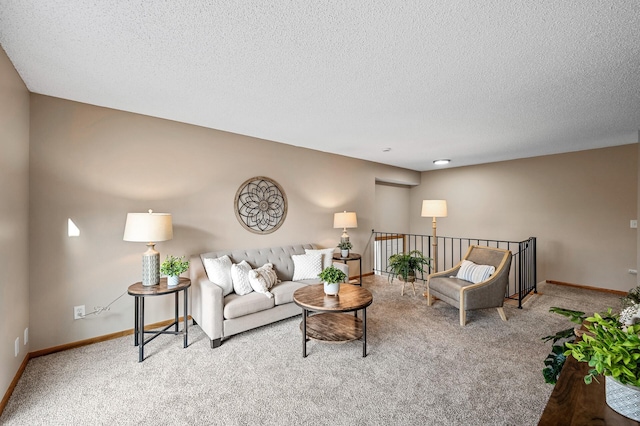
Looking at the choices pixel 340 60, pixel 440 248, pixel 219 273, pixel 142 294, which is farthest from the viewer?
pixel 440 248

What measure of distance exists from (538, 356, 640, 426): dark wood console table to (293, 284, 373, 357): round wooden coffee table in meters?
1.53

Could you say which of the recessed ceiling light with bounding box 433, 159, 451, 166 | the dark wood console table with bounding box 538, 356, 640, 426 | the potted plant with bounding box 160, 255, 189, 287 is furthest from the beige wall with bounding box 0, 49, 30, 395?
the recessed ceiling light with bounding box 433, 159, 451, 166

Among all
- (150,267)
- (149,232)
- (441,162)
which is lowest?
(150,267)

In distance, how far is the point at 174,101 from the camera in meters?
2.71

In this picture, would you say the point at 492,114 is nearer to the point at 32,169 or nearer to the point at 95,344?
the point at 32,169

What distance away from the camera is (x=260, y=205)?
4.04 m

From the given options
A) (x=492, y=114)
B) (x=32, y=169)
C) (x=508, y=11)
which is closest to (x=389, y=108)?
(x=492, y=114)

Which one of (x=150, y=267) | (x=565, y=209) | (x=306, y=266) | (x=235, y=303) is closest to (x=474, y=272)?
(x=306, y=266)

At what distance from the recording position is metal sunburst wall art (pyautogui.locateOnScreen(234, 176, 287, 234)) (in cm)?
388

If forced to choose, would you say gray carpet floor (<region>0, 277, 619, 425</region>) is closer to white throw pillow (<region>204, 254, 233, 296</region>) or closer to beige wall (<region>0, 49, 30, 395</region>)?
beige wall (<region>0, 49, 30, 395</region>)

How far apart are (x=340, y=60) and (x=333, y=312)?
2.19 meters

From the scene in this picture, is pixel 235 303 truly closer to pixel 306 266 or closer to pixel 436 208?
pixel 306 266

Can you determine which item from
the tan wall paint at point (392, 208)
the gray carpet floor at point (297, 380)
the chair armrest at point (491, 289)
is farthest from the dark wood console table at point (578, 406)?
the tan wall paint at point (392, 208)

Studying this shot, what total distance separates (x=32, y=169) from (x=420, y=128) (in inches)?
157
